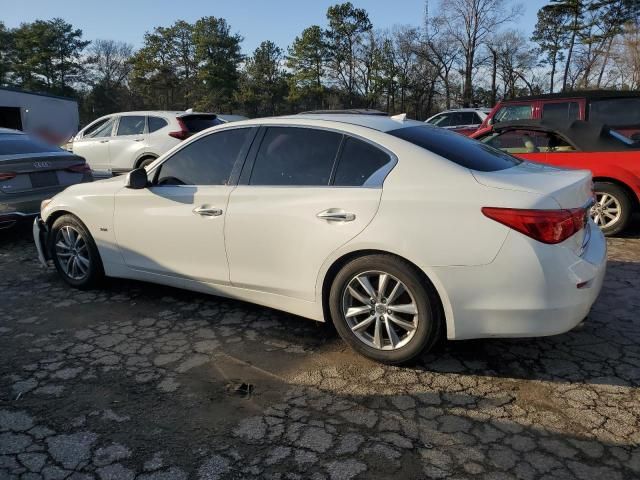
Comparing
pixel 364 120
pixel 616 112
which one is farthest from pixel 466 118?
pixel 364 120

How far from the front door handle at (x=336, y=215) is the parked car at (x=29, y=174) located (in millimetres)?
4631

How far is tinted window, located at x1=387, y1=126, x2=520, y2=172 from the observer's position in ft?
10.6

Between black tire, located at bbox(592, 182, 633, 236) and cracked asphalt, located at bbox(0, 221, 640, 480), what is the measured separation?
2305 millimetres

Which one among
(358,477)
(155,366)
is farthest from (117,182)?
(358,477)

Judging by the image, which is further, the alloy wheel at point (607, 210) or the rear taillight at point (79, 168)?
the rear taillight at point (79, 168)

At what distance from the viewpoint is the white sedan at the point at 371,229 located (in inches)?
111

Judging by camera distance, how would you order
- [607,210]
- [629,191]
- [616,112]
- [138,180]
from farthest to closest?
[616,112], [607,210], [629,191], [138,180]

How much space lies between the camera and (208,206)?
12.5ft

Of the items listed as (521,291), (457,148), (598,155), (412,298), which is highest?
(457,148)

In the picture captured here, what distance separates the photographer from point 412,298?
9.98 feet

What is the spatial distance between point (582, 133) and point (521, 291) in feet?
14.5

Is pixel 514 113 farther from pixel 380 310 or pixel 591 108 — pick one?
pixel 380 310

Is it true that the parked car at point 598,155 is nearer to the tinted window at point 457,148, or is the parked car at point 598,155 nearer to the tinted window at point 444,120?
the tinted window at point 457,148

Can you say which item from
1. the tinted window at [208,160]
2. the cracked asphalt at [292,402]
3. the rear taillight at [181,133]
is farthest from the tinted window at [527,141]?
the rear taillight at [181,133]
